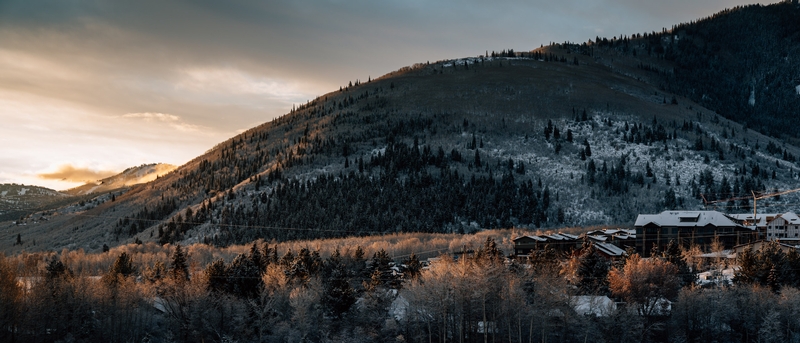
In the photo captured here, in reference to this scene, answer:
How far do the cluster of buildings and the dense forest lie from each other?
31.5 m

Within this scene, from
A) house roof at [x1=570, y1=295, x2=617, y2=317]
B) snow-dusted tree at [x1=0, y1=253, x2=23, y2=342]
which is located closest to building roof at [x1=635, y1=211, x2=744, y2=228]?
house roof at [x1=570, y1=295, x2=617, y2=317]

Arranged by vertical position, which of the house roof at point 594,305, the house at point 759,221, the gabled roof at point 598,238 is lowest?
the house roof at point 594,305

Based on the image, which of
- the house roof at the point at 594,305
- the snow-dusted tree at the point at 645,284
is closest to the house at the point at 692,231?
the snow-dusted tree at the point at 645,284

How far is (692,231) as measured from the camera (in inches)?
4894

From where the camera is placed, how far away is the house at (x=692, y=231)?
403 feet

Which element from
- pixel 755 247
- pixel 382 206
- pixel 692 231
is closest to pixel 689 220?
pixel 692 231

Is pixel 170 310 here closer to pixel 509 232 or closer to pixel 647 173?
pixel 509 232

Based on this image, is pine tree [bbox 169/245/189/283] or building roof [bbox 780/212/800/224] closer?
pine tree [bbox 169/245/189/283]

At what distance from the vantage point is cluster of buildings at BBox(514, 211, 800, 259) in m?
122

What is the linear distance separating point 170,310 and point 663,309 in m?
72.6

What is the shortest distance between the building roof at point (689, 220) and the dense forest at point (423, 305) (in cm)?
3397

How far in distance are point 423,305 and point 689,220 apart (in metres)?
76.1

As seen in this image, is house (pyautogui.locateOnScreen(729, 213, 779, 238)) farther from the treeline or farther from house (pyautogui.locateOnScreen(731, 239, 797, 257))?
the treeline

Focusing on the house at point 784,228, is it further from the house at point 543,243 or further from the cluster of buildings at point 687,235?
the house at point 543,243
